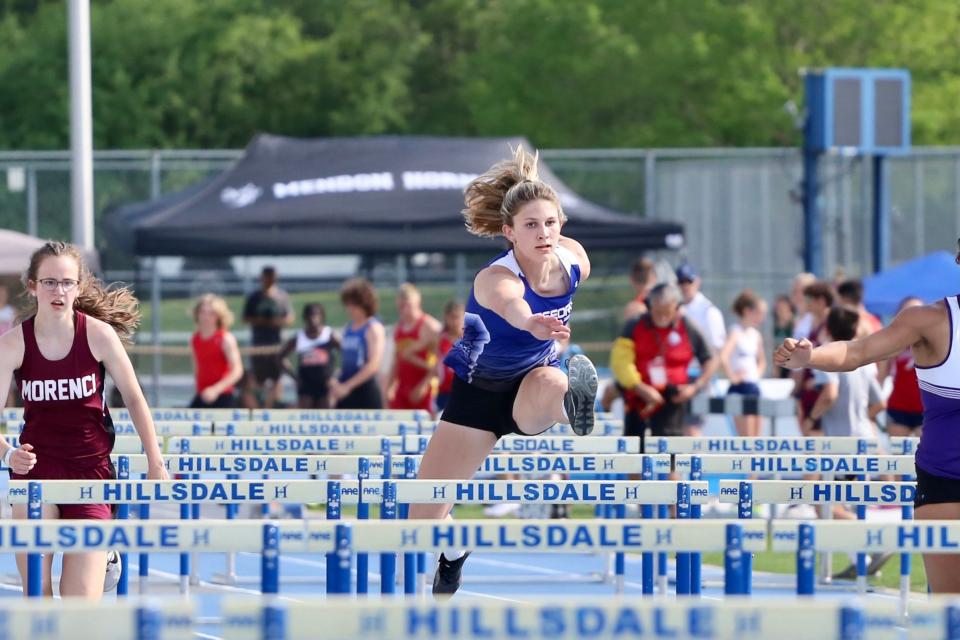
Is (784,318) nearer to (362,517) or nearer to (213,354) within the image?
(213,354)

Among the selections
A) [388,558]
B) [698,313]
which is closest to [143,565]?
[388,558]

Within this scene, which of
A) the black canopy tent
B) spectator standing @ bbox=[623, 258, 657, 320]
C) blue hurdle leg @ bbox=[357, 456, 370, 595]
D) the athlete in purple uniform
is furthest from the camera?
the black canopy tent

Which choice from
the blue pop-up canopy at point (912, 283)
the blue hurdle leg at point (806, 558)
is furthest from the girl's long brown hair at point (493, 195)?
the blue pop-up canopy at point (912, 283)

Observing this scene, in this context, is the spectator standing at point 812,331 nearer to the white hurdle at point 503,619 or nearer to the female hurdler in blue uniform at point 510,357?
the female hurdler in blue uniform at point 510,357

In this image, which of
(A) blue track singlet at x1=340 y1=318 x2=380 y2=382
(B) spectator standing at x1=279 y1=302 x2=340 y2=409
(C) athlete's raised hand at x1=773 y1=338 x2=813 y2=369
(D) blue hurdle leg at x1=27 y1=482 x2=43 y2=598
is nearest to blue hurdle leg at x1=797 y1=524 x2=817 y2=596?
(C) athlete's raised hand at x1=773 y1=338 x2=813 y2=369

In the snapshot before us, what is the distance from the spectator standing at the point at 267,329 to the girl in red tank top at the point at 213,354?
2415mm

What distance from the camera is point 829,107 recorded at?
19500 millimetres

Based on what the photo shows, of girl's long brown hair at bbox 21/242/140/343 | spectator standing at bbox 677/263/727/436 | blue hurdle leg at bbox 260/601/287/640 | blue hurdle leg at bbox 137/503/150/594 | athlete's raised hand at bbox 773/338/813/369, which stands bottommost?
blue hurdle leg at bbox 137/503/150/594

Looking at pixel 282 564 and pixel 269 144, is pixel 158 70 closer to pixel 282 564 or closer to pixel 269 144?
pixel 269 144

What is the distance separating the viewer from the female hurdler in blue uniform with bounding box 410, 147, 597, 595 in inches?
267

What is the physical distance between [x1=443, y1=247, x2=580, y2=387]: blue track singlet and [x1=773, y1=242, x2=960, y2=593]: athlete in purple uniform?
4.66 feet

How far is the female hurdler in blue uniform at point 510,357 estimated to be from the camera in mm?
6789

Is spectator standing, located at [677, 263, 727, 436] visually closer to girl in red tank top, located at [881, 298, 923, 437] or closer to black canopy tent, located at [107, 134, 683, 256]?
girl in red tank top, located at [881, 298, 923, 437]

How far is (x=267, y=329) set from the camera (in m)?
16.8
